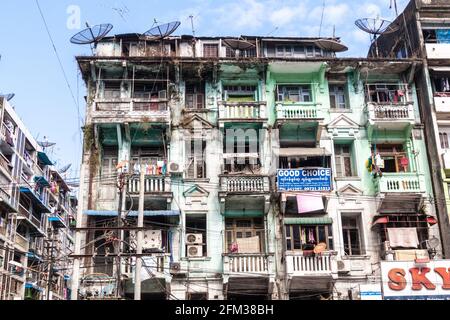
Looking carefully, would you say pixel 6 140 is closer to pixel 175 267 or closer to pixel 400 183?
pixel 175 267

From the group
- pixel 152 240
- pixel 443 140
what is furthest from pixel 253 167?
pixel 443 140

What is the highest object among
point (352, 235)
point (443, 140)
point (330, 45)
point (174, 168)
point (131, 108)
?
point (330, 45)

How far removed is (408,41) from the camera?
91.2 feet

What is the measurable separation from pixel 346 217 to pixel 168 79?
10.4 metres

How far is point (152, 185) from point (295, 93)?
8377 mm

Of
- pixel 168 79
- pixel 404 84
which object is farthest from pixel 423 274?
pixel 168 79

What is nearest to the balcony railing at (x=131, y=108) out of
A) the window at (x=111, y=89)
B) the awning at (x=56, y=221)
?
the window at (x=111, y=89)

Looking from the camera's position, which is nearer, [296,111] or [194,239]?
[194,239]

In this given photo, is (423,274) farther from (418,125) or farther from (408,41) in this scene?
(408,41)

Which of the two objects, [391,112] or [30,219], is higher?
[30,219]

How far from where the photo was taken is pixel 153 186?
23.8 meters

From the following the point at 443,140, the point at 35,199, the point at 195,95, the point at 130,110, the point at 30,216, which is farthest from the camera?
the point at 35,199

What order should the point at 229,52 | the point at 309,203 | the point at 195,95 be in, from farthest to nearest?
the point at 229,52 < the point at 195,95 < the point at 309,203

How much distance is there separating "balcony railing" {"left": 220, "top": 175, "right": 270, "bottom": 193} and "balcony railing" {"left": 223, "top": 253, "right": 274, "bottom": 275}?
2.83 m
